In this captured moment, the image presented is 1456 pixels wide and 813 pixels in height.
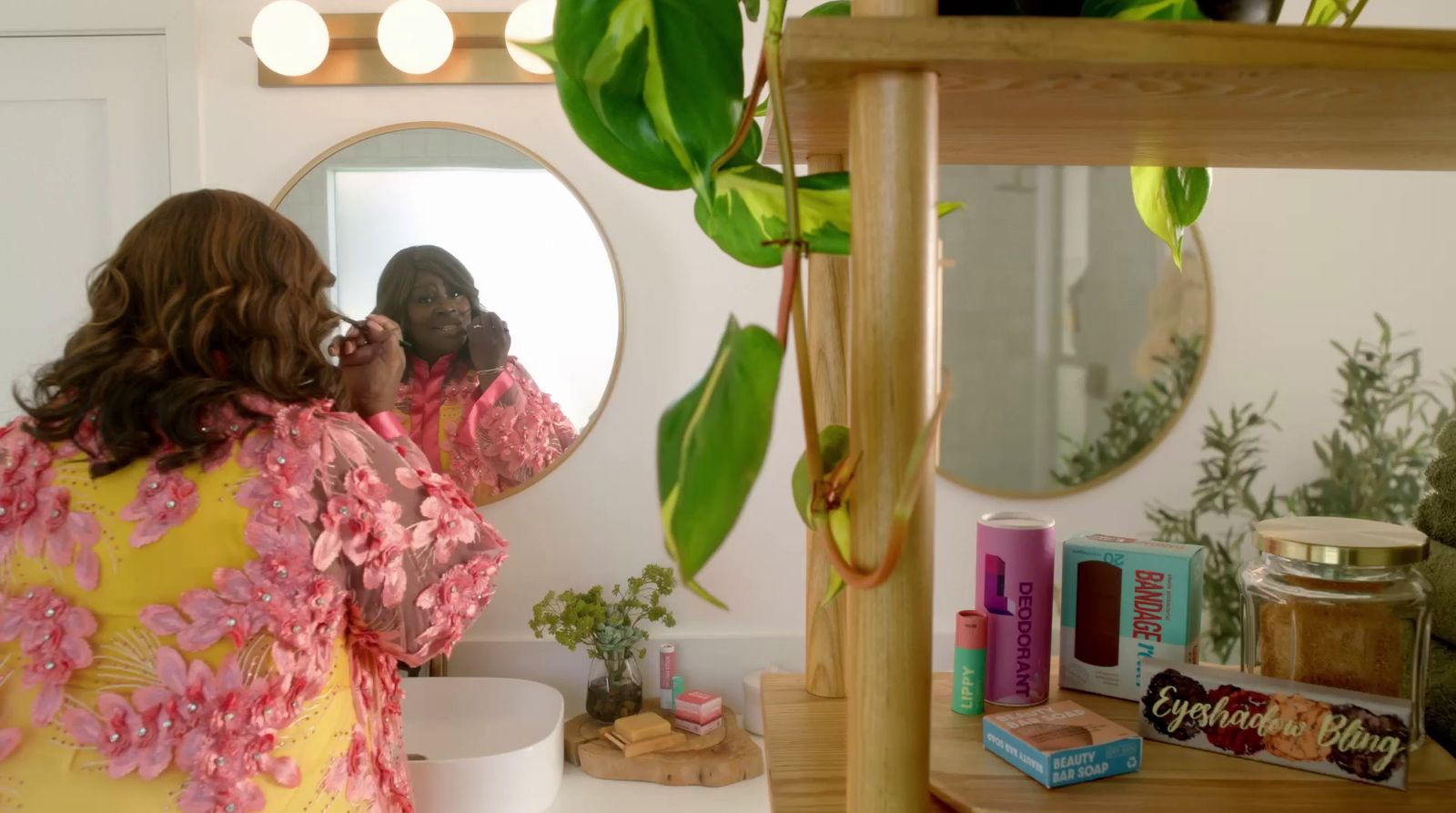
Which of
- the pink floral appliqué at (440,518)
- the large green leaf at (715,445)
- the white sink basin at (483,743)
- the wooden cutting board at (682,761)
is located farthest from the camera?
the wooden cutting board at (682,761)

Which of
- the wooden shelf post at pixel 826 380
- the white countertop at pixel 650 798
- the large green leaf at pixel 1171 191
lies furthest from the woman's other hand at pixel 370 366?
the large green leaf at pixel 1171 191

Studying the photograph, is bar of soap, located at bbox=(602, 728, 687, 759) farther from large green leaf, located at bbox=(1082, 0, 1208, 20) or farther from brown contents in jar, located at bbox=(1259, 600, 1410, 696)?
large green leaf, located at bbox=(1082, 0, 1208, 20)

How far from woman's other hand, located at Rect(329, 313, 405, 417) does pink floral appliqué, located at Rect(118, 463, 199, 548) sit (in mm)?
491

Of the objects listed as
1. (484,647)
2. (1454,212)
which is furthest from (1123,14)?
(1454,212)

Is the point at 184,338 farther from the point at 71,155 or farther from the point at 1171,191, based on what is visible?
the point at 1171,191

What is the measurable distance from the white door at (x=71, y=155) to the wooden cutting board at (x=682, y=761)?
1.18 metres

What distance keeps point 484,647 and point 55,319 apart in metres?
0.97

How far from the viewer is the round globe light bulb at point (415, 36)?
63.6 inches

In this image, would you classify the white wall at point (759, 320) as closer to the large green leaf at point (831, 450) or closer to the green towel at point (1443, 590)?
the green towel at point (1443, 590)

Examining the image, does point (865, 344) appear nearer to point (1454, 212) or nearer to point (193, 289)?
point (193, 289)

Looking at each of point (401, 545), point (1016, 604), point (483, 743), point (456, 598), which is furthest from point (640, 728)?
point (1016, 604)

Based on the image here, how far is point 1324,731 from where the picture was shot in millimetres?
430

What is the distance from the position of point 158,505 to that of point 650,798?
0.78 metres

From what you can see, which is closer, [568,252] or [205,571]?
[205,571]
